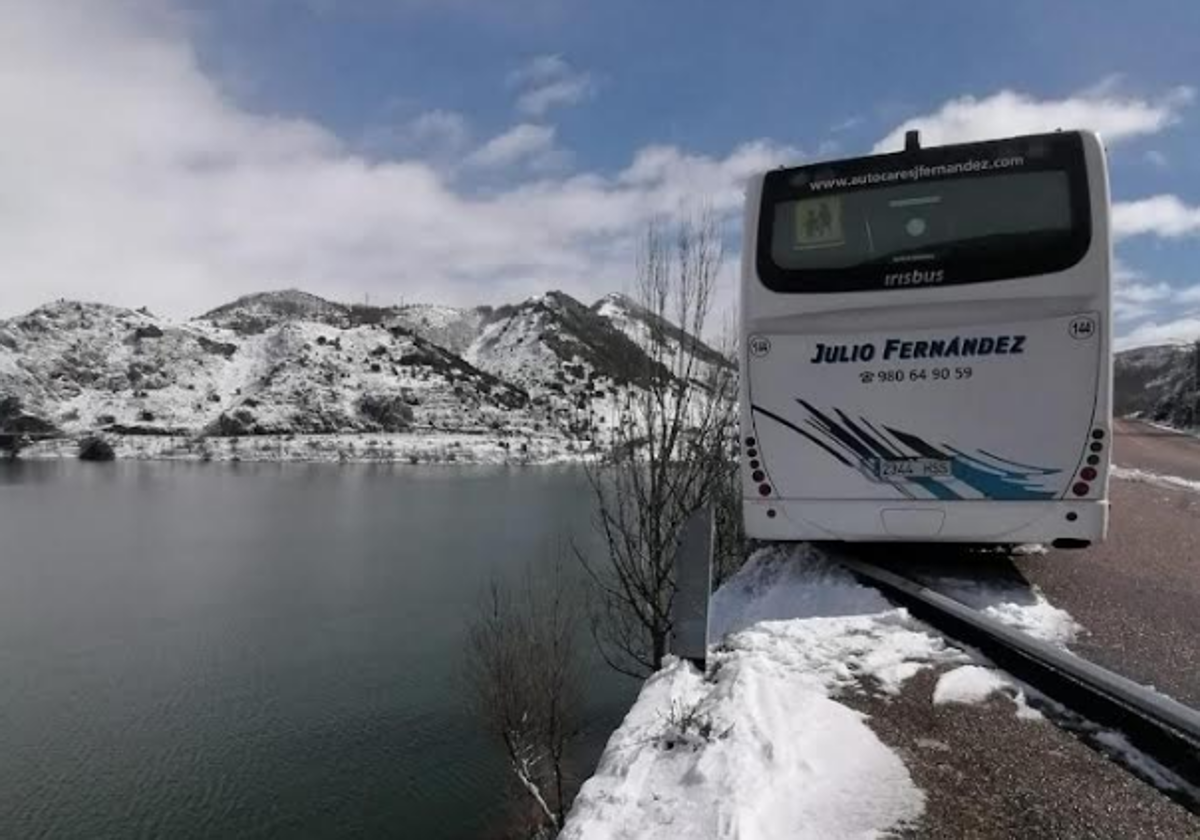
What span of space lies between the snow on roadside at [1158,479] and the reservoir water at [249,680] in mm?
13104

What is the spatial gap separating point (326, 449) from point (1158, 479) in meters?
114

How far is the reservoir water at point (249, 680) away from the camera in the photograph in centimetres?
1772

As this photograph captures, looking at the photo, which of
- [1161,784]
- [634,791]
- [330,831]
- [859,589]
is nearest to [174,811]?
[330,831]

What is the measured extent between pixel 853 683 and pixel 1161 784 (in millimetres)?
1488

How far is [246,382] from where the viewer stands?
16588 centimetres

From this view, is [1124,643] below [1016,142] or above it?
below

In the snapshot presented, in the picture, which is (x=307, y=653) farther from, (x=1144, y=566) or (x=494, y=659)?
(x=1144, y=566)

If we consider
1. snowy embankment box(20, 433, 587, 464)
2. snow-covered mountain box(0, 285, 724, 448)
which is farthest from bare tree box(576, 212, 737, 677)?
snow-covered mountain box(0, 285, 724, 448)

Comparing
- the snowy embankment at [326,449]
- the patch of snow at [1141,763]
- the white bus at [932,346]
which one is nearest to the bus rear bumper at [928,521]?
the white bus at [932,346]

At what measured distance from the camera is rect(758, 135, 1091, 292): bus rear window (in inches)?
263

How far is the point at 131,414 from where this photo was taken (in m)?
142

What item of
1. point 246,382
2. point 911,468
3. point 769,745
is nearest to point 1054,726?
point 769,745

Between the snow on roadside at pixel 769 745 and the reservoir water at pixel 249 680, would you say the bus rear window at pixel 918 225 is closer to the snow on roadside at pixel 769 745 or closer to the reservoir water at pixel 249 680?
the snow on roadside at pixel 769 745

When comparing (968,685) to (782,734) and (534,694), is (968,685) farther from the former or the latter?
(534,694)
